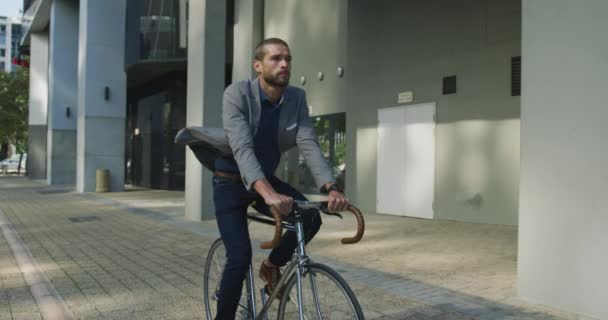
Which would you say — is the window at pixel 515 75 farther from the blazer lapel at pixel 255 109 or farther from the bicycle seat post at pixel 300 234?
the bicycle seat post at pixel 300 234

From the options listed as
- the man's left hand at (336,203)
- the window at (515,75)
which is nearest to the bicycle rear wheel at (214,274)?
the man's left hand at (336,203)

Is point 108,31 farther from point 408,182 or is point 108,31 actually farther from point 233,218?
point 233,218

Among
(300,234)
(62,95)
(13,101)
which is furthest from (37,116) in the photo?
(300,234)

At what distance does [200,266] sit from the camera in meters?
6.40

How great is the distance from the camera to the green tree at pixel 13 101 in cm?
4178

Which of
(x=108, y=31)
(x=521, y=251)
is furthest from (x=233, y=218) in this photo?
(x=108, y=31)

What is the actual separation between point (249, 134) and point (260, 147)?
0.82 feet

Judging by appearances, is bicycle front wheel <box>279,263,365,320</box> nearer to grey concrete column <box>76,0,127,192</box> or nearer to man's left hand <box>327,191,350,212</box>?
man's left hand <box>327,191,350,212</box>

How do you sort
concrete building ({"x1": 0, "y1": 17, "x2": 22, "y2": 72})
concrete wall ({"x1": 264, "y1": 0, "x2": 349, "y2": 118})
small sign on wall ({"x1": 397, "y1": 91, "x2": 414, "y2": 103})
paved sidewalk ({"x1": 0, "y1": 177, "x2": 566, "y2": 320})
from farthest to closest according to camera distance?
concrete building ({"x1": 0, "y1": 17, "x2": 22, "y2": 72})
concrete wall ({"x1": 264, "y1": 0, "x2": 349, "y2": 118})
small sign on wall ({"x1": 397, "y1": 91, "x2": 414, "y2": 103})
paved sidewalk ({"x1": 0, "y1": 177, "x2": 566, "y2": 320})

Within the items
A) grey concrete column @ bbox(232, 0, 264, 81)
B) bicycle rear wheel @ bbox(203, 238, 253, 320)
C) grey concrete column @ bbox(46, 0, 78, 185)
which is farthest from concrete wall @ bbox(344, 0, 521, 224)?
grey concrete column @ bbox(46, 0, 78, 185)

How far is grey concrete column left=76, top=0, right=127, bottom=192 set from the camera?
20.7 meters

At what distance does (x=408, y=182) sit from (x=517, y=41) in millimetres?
3900

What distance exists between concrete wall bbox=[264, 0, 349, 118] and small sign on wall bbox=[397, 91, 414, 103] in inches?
76.9

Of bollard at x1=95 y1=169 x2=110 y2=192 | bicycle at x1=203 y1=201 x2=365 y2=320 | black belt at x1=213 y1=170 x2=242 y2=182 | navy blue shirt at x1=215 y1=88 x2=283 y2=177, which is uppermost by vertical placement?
navy blue shirt at x1=215 y1=88 x2=283 y2=177
